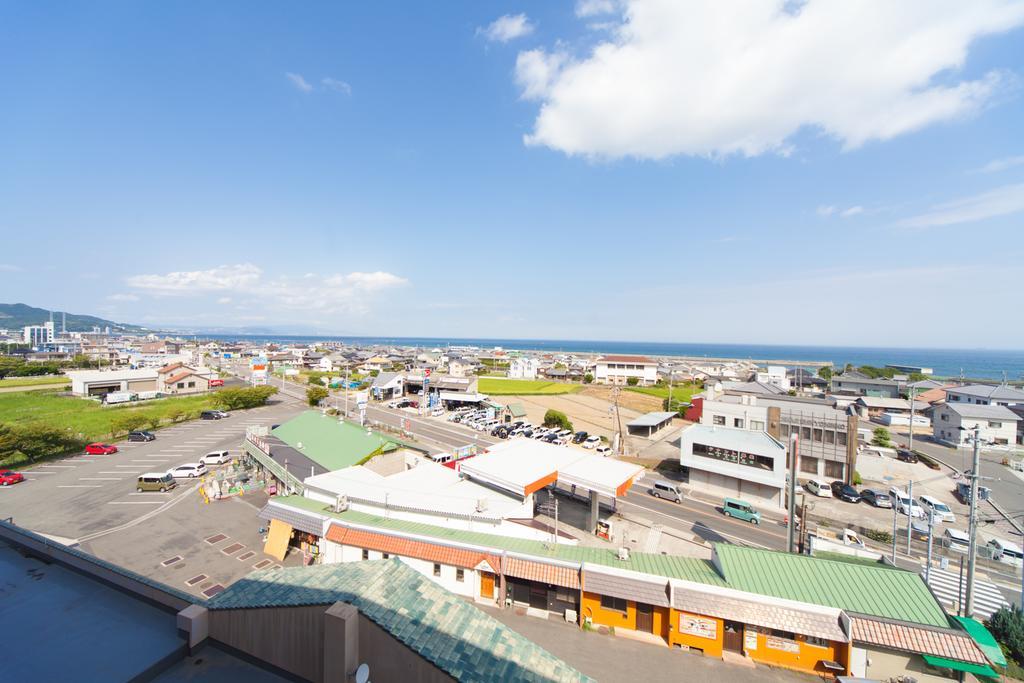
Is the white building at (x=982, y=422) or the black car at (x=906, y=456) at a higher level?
the white building at (x=982, y=422)

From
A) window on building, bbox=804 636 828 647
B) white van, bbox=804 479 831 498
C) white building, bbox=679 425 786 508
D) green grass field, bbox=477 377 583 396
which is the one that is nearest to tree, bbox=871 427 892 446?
white van, bbox=804 479 831 498

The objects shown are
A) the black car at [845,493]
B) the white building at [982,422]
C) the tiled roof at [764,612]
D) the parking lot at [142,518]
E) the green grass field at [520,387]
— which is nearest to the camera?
the tiled roof at [764,612]

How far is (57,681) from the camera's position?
5734mm

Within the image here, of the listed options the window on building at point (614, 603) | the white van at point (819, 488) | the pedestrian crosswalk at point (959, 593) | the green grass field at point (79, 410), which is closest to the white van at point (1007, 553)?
the pedestrian crosswalk at point (959, 593)

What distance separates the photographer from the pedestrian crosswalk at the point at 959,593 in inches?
647

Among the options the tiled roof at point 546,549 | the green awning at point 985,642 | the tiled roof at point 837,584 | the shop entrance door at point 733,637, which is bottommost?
the shop entrance door at point 733,637

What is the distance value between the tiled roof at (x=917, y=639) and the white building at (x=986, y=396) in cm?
6313

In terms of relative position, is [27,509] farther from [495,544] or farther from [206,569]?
[495,544]

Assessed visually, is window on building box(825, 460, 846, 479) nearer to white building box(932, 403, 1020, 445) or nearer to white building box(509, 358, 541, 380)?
white building box(932, 403, 1020, 445)

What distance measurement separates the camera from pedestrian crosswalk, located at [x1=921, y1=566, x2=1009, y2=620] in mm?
16438

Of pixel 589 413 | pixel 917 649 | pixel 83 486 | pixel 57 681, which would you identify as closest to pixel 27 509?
pixel 83 486

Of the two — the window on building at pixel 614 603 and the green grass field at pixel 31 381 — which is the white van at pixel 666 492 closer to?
the window on building at pixel 614 603

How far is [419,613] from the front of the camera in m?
7.36

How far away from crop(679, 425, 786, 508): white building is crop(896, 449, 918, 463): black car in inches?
793
